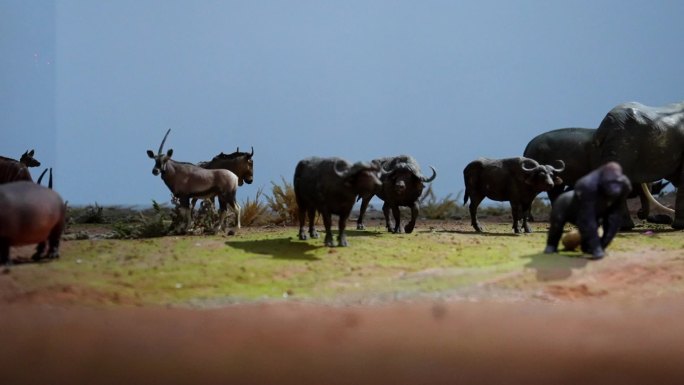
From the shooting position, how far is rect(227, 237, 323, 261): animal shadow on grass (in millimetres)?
5465

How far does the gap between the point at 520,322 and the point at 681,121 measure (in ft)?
19.5

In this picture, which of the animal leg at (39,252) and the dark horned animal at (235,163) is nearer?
the animal leg at (39,252)

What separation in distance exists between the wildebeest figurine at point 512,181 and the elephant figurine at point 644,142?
651 mm

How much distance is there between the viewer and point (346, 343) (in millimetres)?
3266

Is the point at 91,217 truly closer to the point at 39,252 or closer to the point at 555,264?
the point at 39,252

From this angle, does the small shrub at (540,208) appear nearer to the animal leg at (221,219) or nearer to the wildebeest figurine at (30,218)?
the animal leg at (221,219)

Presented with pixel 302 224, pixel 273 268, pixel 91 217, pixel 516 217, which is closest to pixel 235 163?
pixel 91 217

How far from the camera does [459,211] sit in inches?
547

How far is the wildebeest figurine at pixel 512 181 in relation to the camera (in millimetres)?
7531

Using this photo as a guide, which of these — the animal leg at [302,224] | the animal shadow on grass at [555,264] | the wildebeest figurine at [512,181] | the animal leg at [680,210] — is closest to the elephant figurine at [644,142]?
the animal leg at [680,210]

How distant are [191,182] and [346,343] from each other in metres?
5.16

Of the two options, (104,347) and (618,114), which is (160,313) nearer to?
(104,347)

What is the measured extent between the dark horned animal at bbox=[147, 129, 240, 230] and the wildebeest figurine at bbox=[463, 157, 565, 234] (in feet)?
10.4

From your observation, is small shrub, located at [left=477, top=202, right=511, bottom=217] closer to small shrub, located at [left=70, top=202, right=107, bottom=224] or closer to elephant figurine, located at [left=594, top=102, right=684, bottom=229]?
elephant figurine, located at [left=594, top=102, right=684, bottom=229]
